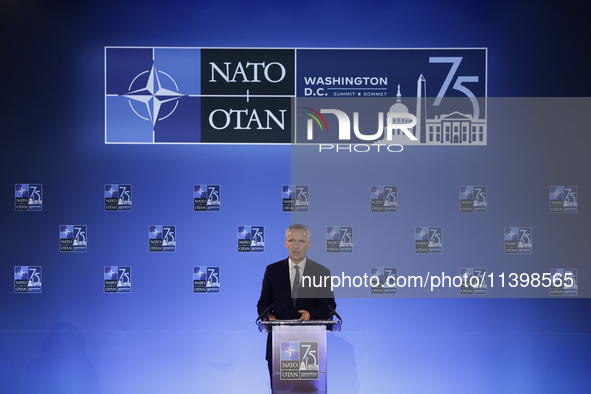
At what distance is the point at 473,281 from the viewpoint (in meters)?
3.95

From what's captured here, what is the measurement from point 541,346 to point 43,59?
5058 millimetres

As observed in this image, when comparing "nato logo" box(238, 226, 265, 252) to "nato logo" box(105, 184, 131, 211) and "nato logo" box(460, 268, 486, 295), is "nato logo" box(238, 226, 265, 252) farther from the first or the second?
"nato logo" box(460, 268, 486, 295)

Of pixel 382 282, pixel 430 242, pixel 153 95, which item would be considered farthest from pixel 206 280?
pixel 430 242

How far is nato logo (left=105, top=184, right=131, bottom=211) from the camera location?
13.1 feet

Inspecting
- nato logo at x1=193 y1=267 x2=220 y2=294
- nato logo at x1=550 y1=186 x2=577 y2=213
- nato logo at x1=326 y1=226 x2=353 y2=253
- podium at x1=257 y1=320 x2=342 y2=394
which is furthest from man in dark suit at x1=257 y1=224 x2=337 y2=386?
nato logo at x1=550 y1=186 x2=577 y2=213

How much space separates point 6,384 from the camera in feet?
12.9

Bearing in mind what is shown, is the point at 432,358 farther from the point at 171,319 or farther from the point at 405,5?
the point at 405,5

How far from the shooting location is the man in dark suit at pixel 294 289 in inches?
126

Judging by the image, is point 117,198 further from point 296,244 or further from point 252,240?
point 296,244

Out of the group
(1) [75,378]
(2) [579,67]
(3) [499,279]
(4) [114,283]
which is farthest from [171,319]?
(2) [579,67]

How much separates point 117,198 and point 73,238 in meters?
0.52

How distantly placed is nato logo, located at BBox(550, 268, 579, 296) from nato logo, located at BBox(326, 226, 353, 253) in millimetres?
1794

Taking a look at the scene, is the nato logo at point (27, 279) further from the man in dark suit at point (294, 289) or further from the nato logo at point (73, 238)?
the man in dark suit at point (294, 289)

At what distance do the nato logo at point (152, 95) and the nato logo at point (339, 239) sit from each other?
4.73ft
